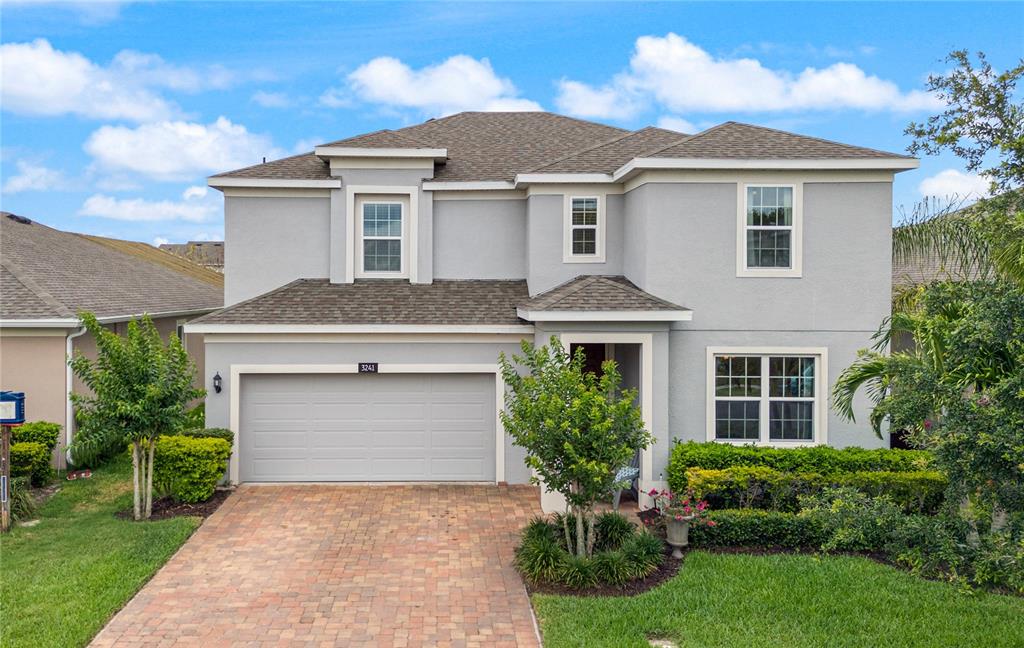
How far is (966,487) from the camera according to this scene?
19.8 ft

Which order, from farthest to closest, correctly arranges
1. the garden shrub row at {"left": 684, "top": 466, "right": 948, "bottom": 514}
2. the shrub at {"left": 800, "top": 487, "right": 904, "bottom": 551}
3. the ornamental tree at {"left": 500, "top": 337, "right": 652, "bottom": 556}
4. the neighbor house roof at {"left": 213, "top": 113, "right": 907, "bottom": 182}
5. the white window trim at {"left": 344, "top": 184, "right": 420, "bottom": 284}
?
1. the white window trim at {"left": 344, "top": 184, "right": 420, "bottom": 284}
2. the neighbor house roof at {"left": 213, "top": 113, "right": 907, "bottom": 182}
3. the garden shrub row at {"left": 684, "top": 466, "right": 948, "bottom": 514}
4. the ornamental tree at {"left": 500, "top": 337, "right": 652, "bottom": 556}
5. the shrub at {"left": 800, "top": 487, "right": 904, "bottom": 551}

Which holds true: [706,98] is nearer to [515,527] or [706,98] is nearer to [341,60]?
[341,60]

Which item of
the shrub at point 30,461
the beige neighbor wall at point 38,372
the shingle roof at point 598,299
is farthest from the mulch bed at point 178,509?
the shingle roof at point 598,299

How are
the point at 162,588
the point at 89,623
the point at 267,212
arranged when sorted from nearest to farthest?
1. the point at 89,623
2. the point at 162,588
3. the point at 267,212

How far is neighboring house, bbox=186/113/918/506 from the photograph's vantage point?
481 inches

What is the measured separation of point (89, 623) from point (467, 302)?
8.35 m

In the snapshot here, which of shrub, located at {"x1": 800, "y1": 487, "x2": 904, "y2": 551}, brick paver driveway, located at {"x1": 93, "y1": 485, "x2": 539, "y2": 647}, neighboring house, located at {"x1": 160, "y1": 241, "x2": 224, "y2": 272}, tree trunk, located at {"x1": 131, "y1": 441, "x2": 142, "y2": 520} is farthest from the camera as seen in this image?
neighboring house, located at {"x1": 160, "y1": 241, "x2": 224, "y2": 272}

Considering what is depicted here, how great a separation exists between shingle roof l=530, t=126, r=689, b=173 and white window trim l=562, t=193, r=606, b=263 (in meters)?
0.56

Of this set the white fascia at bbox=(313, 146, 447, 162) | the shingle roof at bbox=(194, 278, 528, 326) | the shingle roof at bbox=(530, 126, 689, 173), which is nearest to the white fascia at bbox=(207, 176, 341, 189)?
the white fascia at bbox=(313, 146, 447, 162)

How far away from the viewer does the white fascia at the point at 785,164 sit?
1202cm

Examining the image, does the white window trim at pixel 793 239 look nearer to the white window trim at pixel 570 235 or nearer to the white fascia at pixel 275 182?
the white window trim at pixel 570 235

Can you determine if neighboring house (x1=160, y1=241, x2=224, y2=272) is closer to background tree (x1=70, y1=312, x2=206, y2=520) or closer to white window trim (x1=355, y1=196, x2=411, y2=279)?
white window trim (x1=355, y1=196, x2=411, y2=279)

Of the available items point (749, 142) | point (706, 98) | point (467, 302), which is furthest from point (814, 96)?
point (467, 302)

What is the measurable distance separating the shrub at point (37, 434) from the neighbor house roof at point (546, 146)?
5.78 m
